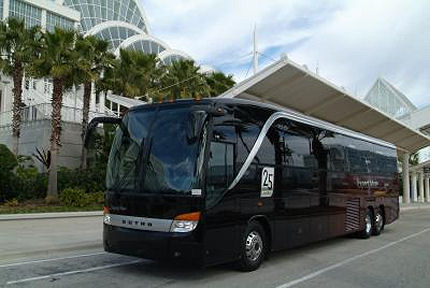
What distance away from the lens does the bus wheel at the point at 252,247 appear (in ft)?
30.1

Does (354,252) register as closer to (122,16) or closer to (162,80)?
(162,80)

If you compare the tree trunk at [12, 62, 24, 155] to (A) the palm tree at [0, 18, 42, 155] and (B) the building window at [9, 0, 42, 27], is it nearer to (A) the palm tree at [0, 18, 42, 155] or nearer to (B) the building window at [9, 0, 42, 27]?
(A) the palm tree at [0, 18, 42, 155]

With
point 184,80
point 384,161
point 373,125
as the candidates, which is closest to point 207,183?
point 384,161

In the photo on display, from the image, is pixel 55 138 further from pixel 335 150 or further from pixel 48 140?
pixel 335 150

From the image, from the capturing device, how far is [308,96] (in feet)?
89.0

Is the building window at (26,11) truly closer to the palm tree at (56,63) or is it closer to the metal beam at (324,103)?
the palm tree at (56,63)

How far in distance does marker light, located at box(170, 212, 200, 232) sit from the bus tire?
30.8 ft

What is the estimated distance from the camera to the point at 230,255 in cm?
874

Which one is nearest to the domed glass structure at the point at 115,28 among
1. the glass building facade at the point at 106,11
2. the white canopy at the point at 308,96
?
the glass building facade at the point at 106,11

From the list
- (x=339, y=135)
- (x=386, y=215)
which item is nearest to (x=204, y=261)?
(x=339, y=135)

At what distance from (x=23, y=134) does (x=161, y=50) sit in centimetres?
4282

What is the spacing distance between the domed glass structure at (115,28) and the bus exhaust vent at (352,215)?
51646 mm

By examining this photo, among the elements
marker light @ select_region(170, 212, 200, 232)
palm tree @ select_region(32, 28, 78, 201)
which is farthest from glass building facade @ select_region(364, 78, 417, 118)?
marker light @ select_region(170, 212, 200, 232)

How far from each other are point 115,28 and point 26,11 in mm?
14400
